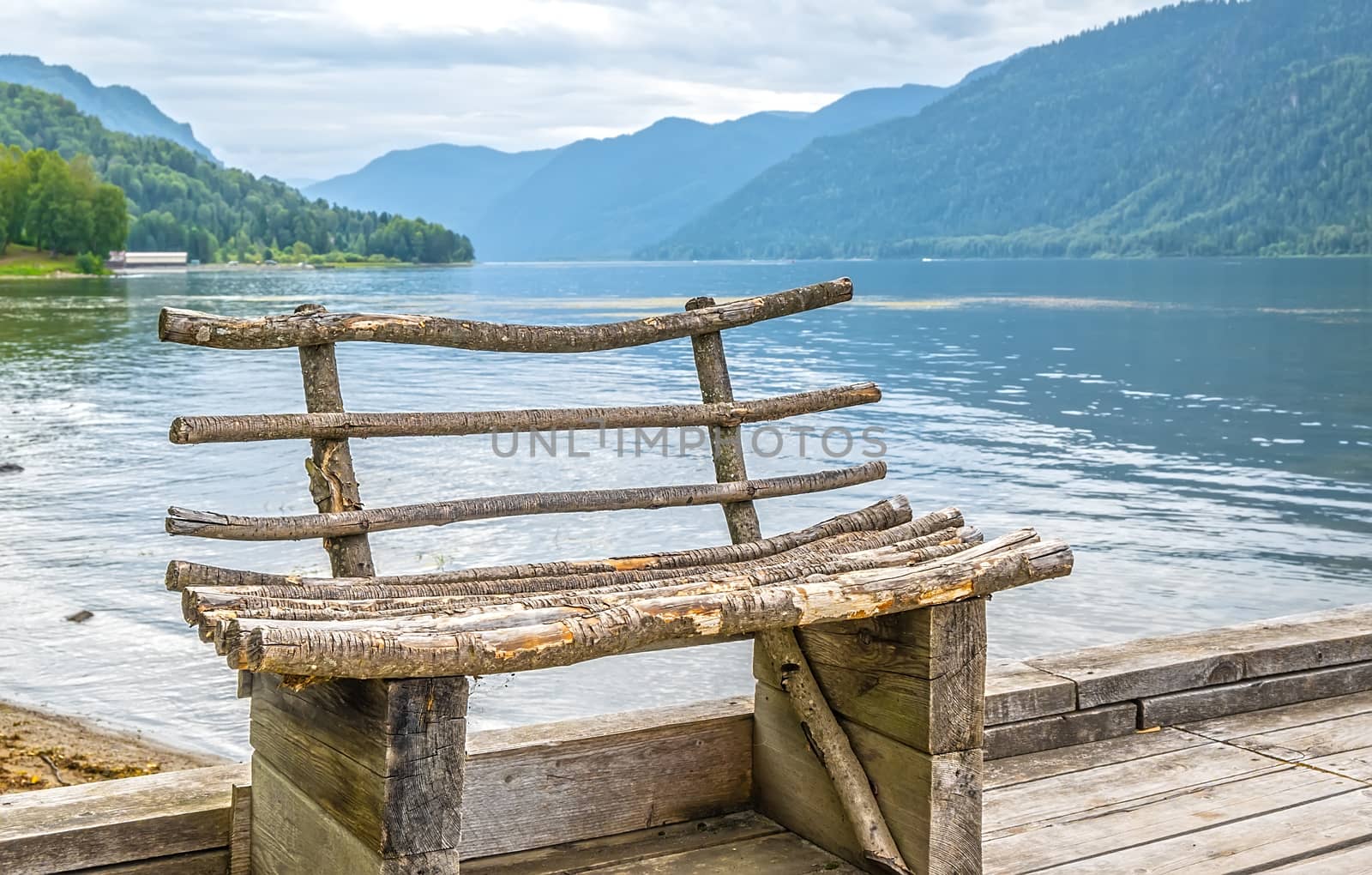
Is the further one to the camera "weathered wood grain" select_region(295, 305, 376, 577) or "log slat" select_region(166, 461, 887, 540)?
"weathered wood grain" select_region(295, 305, 376, 577)

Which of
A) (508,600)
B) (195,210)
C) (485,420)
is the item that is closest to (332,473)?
(485,420)

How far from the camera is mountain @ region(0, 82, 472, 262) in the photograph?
168 m

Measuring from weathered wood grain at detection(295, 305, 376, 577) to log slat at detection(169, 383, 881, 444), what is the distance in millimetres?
68

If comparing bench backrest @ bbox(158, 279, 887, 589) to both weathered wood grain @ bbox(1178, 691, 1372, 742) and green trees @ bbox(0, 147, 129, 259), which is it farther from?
green trees @ bbox(0, 147, 129, 259)

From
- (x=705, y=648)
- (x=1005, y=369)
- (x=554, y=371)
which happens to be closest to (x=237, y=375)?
(x=554, y=371)

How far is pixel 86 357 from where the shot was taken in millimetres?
38000

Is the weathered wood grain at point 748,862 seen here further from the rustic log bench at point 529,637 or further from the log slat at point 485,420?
the log slat at point 485,420

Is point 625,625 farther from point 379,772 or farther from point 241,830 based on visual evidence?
point 241,830

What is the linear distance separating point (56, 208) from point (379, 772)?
130337mm

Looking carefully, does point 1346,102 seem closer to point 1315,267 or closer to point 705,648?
point 1315,267

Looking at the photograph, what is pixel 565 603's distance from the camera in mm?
2393

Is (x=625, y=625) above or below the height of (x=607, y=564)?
above

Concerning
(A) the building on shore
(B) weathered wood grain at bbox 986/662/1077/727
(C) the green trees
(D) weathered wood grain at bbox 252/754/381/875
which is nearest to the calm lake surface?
(B) weathered wood grain at bbox 986/662/1077/727

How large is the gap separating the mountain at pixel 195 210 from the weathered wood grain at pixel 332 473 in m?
172
